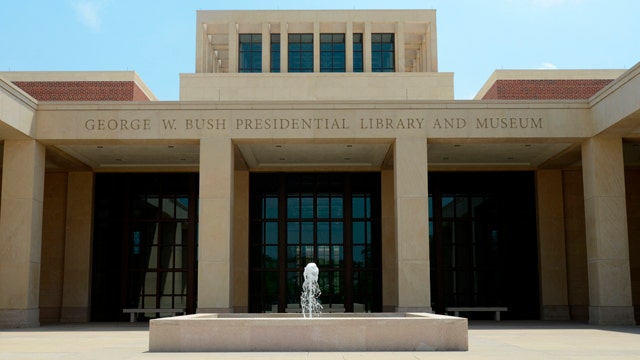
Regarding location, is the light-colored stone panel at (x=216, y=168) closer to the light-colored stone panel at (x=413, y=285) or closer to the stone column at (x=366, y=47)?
the light-colored stone panel at (x=413, y=285)

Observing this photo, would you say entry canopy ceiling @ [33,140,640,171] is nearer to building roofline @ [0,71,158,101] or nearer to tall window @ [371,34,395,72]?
building roofline @ [0,71,158,101]

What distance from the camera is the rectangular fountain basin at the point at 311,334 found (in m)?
14.1

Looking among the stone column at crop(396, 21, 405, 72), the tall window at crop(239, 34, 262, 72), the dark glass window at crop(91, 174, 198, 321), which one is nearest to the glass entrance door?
the dark glass window at crop(91, 174, 198, 321)

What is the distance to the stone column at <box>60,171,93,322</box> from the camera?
31.4 metres

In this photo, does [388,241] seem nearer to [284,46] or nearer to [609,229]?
[609,229]

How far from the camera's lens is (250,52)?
41.9m

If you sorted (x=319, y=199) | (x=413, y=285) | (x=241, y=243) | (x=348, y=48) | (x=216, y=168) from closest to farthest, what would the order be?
(x=413, y=285) < (x=216, y=168) < (x=241, y=243) < (x=319, y=199) < (x=348, y=48)

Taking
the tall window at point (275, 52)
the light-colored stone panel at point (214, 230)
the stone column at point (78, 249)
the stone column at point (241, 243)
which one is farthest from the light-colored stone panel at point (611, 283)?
the tall window at point (275, 52)

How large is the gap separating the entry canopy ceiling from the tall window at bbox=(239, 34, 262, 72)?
11196 mm

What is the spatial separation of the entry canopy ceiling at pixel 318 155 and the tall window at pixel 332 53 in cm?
1064

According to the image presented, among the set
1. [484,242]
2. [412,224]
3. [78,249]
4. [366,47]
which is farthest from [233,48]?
[412,224]

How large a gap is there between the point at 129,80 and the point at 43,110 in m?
7.41

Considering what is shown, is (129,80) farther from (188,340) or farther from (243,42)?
(188,340)

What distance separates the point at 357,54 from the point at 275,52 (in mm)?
4649
